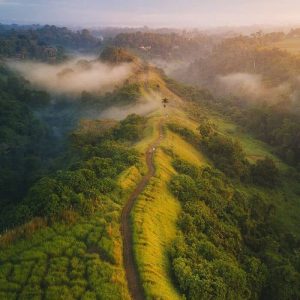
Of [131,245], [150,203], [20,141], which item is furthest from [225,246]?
[20,141]

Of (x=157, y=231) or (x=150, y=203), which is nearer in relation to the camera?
(x=157, y=231)

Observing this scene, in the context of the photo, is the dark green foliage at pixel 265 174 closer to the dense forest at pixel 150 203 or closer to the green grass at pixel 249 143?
the dense forest at pixel 150 203

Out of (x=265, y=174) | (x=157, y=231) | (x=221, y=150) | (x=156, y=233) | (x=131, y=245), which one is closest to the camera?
(x=131, y=245)

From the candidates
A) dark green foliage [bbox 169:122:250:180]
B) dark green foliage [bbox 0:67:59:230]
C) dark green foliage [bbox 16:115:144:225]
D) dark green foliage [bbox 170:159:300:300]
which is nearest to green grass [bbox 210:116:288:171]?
dark green foliage [bbox 169:122:250:180]

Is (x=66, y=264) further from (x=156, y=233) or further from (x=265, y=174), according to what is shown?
(x=265, y=174)

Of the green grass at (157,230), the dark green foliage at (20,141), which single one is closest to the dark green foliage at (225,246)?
the green grass at (157,230)

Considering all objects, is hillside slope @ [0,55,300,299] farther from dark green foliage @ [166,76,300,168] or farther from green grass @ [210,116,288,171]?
green grass @ [210,116,288,171]

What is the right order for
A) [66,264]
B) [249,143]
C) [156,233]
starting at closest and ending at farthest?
[66,264], [156,233], [249,143]

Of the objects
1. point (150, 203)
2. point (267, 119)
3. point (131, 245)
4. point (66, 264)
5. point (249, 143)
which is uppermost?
point (66, 264)

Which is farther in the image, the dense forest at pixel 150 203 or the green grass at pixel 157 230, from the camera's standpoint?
the dense forest at pixel 150 203

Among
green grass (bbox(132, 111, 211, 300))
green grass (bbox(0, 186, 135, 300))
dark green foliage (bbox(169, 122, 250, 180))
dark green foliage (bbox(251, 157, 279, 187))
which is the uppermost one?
green grass (bbox(0, 186, 135, 300))
